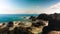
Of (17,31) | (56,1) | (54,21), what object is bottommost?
(17,31)

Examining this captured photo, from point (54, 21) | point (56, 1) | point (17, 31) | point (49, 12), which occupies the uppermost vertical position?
point (56, 1)

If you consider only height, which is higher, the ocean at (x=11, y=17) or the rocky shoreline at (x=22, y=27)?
the ocean at (x=11, y=17)

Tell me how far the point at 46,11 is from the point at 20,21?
48cm

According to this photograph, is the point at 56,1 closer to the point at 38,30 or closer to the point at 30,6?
the point at 30,6

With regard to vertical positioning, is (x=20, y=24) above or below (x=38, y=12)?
below

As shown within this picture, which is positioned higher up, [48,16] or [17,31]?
[48,16]

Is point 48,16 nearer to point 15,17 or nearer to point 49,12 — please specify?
point 49,12

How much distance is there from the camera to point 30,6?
193 cm

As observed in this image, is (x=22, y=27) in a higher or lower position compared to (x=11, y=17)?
lower

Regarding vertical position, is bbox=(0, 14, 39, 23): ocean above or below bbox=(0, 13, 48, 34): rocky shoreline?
above

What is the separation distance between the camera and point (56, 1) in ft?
6.41

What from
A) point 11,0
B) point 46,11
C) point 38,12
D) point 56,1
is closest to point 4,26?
point 11,0

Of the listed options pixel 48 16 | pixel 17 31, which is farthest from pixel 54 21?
pixel 17 31

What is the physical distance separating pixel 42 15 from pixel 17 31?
506 mm
